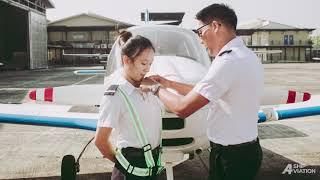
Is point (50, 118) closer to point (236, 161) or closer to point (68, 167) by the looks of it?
point (68, 167)

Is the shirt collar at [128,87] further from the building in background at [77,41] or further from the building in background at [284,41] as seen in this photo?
the building in background at [284,41]

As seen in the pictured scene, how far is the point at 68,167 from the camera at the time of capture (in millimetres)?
5375

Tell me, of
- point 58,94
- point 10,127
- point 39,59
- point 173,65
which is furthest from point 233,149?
point 39,59

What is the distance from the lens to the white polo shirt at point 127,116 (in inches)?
102

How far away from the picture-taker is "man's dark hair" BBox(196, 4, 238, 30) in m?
2.81

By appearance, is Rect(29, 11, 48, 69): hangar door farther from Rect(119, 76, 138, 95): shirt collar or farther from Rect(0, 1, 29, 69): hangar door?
Rect(119, 76, 138, 95): shirt collar

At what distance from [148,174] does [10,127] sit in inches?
327

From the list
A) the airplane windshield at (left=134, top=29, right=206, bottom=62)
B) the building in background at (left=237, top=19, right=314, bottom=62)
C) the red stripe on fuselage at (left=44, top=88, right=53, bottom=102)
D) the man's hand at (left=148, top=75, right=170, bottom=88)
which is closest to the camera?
the man's hand at (left=148, top=75, right=170, bottom=88)

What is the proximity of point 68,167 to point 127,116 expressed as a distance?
302 centimetres

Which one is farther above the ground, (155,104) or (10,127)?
(155,104)

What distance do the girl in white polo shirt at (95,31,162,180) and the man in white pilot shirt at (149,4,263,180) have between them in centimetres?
19

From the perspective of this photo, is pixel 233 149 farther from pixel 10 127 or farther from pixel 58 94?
pixel 10 127

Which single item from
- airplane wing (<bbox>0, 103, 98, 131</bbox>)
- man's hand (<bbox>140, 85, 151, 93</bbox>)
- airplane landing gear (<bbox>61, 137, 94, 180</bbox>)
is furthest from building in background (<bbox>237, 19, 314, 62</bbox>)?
man's hand (<bbox>140, 85, 151, 93</bbox>)

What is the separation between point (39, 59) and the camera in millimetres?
54250
